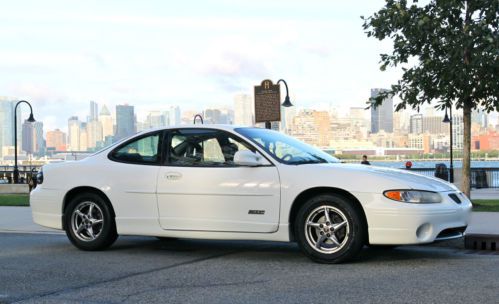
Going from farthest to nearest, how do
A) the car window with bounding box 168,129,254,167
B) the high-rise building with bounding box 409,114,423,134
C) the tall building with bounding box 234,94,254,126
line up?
the high-rise building with bounding box 409,114,423,134 → the tall building with bounding box 234,94,254,126 → the car window with bounding box 168,129,254,167

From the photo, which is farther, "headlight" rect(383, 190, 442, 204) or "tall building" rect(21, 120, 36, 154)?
"tall building" rect(21, 120, 36, 154)

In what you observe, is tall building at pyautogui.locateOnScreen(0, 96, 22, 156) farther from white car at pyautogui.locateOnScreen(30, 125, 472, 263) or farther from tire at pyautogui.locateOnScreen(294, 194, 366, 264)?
tire at pyautogui.locateOnScreen(294, 194, 366, 264)

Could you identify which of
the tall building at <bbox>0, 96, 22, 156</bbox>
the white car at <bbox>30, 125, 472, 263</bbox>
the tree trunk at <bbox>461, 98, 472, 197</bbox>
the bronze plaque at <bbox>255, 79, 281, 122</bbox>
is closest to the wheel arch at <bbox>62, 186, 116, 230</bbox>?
Result: the white car at <bbox>30, 125, 472, 263</bbox>

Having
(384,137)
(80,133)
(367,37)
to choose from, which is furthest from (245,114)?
(367,37)

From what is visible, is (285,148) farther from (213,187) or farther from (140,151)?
(140,151)

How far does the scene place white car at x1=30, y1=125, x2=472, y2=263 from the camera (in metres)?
7.03

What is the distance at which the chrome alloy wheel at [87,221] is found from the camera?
8.50m

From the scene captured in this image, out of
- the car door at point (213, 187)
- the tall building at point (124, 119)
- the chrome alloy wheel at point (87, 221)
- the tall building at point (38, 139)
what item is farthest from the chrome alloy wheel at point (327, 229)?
the tall building at point (38, 139)

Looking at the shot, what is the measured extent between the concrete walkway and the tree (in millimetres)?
3212

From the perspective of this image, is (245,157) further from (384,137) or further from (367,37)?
(384,137)

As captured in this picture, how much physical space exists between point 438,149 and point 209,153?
193 feet

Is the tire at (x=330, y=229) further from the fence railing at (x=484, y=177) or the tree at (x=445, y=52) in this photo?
the fence railing at (x=484, y=177)

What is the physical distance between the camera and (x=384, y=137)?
208 ft

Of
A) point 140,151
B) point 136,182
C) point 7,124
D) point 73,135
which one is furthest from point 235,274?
point 7,124
